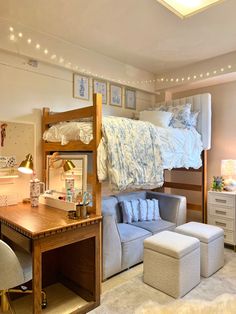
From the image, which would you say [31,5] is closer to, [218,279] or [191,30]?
[191,30]

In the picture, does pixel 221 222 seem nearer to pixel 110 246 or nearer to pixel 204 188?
pixel 204 188

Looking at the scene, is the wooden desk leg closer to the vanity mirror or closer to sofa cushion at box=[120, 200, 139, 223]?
the vanity mirror

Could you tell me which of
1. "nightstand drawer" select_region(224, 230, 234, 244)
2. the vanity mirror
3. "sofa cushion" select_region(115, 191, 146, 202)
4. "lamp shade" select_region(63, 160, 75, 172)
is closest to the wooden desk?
the vanity mirror

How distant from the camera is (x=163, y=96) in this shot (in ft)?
14.2

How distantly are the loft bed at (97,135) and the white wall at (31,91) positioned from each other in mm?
151

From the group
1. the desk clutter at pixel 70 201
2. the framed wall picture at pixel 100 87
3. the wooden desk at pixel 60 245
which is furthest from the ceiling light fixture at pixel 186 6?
the wooden desk at pixel 60 245

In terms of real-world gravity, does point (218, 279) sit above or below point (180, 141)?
below

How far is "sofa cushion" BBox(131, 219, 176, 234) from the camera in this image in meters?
3.10

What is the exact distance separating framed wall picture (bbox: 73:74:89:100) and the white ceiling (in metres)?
0.40

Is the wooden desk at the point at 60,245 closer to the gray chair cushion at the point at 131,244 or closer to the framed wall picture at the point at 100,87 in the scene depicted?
the gray chair cushion at the point at 131,244

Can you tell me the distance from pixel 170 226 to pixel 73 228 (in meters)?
1.81

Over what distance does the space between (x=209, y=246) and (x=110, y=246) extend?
1068 mm

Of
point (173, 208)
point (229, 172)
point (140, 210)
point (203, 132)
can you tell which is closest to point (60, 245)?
point (140, 210)

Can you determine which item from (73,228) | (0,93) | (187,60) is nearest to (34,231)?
(73,228)
